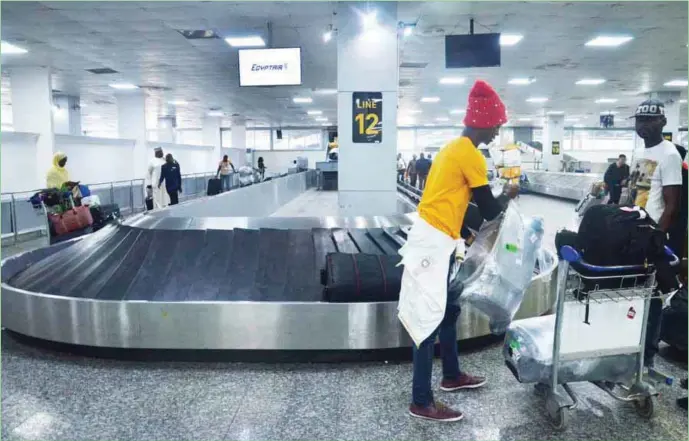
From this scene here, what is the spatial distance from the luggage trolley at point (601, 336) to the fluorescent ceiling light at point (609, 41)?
1015cm

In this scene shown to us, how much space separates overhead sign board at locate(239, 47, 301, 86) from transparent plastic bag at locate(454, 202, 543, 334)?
6775 mm

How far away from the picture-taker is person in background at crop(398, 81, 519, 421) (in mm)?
2604

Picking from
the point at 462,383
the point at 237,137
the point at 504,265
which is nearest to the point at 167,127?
the point at 237,137

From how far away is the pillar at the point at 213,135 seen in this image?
101 feet

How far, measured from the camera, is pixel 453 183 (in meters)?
2.63

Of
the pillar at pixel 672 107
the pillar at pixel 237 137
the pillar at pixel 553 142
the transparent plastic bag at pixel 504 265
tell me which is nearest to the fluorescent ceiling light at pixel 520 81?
the pillar at pixel 672 107

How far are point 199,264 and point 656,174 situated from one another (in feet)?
11.4

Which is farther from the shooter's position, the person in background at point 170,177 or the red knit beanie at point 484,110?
the person in background at point 170,177

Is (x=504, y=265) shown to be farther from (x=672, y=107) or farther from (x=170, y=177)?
(x=672, y=107)

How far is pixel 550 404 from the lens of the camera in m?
2.66

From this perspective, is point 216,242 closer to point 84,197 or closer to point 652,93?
point 84,197

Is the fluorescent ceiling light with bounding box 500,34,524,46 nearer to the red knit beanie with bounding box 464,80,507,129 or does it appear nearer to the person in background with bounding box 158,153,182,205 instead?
the person in background with bounding box 158,153,182,205

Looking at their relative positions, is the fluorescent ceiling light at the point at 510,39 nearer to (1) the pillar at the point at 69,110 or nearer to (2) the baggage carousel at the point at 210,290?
(2) the baggage carousel at the point at 210,290

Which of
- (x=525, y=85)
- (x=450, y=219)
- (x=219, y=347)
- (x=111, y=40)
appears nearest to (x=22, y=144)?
(x=111, y=40)
